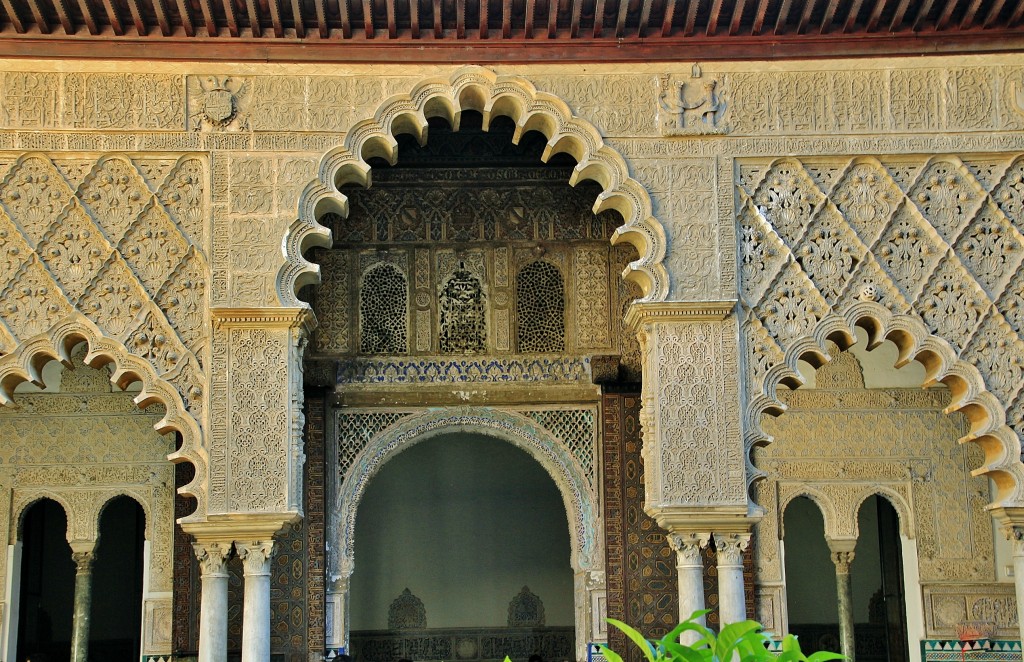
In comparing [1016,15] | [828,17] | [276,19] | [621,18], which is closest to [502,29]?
[621,18]

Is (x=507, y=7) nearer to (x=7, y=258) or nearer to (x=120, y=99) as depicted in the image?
(x=120, y=99)

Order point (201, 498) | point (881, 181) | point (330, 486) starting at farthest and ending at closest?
point (330, 486)
point (881, 181)
point (201, 498)

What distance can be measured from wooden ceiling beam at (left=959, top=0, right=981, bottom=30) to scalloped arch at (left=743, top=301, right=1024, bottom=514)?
147 centimetres

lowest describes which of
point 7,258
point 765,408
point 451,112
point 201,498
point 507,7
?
point 201,498

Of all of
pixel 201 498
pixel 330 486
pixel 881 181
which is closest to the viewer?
pixel 201 498

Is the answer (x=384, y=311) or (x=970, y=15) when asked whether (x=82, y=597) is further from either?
(x=970, y=15)

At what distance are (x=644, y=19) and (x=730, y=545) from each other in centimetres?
255

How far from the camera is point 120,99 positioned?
6.01 metres

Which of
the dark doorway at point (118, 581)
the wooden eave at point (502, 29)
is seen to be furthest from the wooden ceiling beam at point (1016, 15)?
the dark doorway at point (118, 581)

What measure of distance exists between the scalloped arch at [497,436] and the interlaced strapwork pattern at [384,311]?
0.47 m

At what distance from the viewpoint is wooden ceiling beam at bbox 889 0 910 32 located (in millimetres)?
6047

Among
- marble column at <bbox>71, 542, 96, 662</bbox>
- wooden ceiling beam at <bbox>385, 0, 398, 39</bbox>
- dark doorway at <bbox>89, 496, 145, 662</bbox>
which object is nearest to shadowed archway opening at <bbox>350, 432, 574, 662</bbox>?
dark doorway at <bbox>89, 496, 145, 662</bbox>

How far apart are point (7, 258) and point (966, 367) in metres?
4.54

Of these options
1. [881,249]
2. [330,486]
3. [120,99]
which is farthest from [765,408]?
[120,99]
